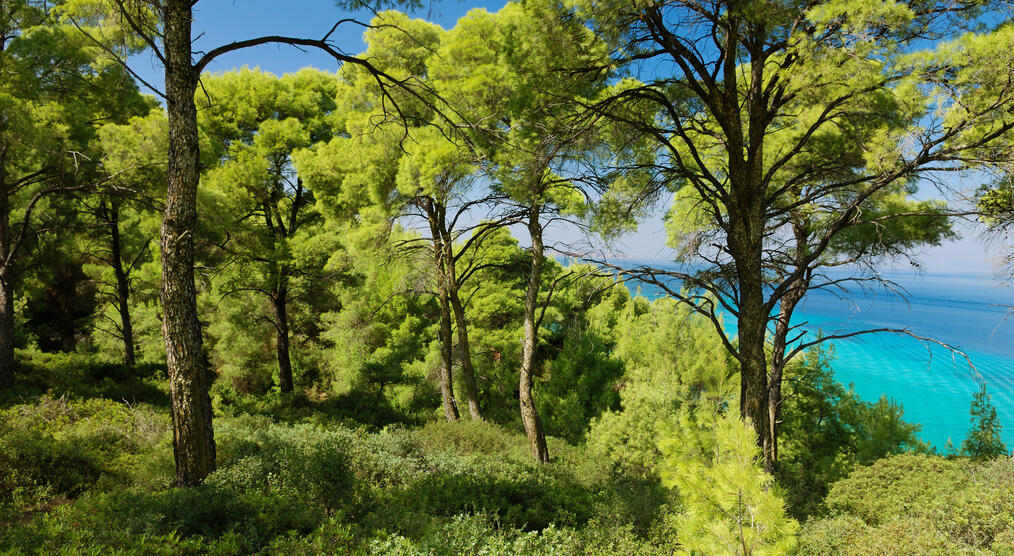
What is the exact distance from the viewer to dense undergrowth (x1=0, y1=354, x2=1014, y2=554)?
290cm

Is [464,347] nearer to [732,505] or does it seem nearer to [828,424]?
[732,505]

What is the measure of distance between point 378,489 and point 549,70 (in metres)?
5.29

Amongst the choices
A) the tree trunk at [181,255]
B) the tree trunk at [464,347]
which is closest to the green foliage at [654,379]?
the tree trunk at [464,347]

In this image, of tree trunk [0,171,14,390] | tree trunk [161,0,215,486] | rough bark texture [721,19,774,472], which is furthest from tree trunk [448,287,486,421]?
tree trunk [0,171,14,390]

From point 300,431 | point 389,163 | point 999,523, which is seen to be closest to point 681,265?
point 999,523

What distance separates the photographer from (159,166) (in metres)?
8.52

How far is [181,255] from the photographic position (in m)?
3.74

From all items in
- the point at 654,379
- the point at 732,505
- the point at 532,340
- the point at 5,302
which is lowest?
the point at 654,379

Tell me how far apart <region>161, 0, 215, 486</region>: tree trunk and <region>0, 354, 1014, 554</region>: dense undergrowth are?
1.58ft

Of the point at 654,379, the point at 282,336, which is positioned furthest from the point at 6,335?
the point at 654,379

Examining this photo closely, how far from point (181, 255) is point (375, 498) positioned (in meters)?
3.03

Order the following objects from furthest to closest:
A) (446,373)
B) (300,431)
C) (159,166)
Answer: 1. (446,373)
2. (159,166)
3. (300,431)

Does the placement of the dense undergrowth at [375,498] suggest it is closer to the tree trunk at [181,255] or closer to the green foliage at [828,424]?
the tree trunk at [181,255]

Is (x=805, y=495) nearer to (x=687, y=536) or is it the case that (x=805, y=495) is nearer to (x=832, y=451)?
(x=687, y=536)
